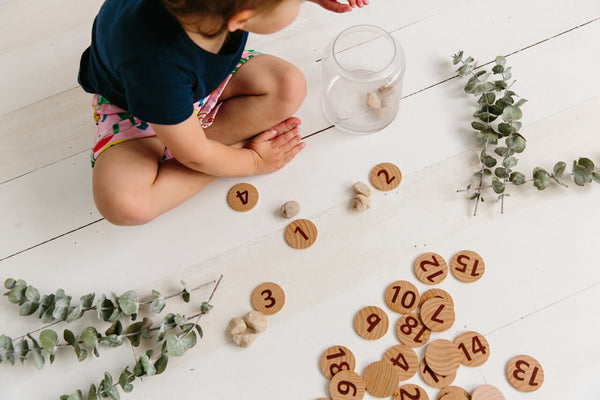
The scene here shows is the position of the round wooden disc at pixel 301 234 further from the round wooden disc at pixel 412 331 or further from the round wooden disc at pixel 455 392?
the round wooden disc at pixel 455 392

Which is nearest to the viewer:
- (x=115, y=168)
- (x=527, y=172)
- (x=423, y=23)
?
(x=115, y=168)

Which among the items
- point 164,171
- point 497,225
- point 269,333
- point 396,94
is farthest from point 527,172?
point 164,171

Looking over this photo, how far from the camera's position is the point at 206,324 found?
3.14 ft

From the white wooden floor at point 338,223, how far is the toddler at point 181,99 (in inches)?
3.0

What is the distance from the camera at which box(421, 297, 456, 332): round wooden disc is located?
0.93 metres

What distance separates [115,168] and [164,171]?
0.29 ft

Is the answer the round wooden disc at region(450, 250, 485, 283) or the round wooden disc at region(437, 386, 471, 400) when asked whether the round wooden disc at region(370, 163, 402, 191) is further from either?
the round wooden disc at region(437, 386, 471, 400)

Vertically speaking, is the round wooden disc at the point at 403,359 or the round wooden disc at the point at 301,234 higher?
the round wooden disc at the point at 403,359

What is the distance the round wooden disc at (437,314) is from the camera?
93 centimetres

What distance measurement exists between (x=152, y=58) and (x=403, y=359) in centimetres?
62

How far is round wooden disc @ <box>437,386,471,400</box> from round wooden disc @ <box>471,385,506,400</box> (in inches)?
0.4

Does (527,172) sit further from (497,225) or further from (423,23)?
(423,23)

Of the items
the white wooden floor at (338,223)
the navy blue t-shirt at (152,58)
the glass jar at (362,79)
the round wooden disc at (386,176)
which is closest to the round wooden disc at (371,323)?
the white wooden floor at (338,223)

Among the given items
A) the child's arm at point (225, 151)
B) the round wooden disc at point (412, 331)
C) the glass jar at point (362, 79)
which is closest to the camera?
the child's arm at point (225, 151)
